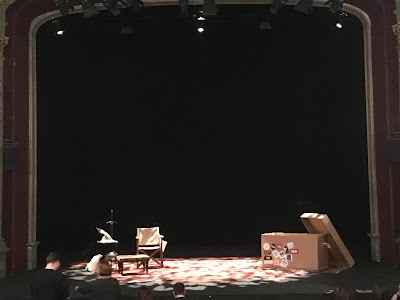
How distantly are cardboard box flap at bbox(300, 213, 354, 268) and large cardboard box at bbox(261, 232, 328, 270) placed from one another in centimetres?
14

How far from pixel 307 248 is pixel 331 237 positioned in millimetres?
454

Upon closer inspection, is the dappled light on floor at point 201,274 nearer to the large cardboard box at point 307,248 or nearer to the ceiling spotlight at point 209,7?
the large cardboard box at point 307,248

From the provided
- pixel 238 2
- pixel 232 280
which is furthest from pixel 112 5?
pixel 232 280

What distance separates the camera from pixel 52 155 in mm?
9531

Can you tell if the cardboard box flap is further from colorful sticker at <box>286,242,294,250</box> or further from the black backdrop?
the black backdrop

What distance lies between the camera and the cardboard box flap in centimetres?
792

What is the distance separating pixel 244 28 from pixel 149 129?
2.51m

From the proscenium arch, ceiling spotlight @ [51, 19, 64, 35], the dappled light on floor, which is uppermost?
ceiling spotlight @ [51, 19, 64, 35]

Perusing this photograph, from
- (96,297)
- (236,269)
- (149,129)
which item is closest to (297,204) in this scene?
(236,269)

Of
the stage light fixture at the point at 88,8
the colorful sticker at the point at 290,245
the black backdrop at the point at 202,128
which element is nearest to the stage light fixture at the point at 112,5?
the stage light fixture at the point at 88,8

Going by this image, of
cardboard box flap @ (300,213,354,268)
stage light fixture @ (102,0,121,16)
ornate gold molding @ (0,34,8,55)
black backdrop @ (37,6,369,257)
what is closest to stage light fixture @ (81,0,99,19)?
stage light fixture @ (102,0,121,16)

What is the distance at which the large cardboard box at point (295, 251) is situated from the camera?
25.7ft

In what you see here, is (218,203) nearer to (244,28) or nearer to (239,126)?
(239,126)

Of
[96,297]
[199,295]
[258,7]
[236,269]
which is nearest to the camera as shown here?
[96,297]
